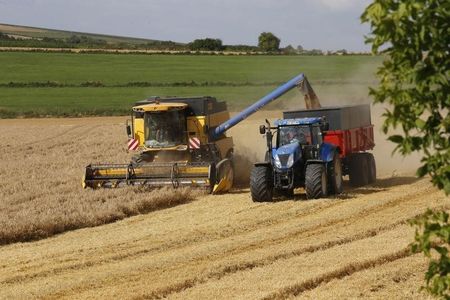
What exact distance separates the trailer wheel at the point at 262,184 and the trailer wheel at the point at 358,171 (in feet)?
11.9

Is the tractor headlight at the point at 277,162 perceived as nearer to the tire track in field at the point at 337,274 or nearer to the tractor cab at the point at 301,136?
the tractor cab at the point at 301,136

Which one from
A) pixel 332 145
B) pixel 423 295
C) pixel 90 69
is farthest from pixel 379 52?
pixel 90 69

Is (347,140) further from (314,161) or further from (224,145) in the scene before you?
(224,145)

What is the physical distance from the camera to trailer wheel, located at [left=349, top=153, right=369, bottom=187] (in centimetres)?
2184

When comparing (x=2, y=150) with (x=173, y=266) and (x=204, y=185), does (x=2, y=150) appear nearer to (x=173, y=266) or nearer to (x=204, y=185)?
(x=204, y=185)

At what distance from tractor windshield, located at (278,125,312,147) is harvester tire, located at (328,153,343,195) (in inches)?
31.3

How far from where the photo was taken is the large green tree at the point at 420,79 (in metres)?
4.62

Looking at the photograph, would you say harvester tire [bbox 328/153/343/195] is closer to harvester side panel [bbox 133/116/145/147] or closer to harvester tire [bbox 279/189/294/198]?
harvester tire [bbox 279/189/294/198]

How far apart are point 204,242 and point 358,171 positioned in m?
8.30

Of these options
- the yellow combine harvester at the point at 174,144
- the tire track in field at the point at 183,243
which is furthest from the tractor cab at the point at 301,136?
the yellow combine harvester at the point at 174,144

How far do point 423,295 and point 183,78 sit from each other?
55592mm

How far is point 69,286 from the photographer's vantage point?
1151 cm

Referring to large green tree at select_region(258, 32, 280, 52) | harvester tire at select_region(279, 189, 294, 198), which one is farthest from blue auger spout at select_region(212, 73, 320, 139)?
large green tree at select_region(258, 32, 280, 52)

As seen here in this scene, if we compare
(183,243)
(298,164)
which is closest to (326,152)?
(298,164)
